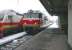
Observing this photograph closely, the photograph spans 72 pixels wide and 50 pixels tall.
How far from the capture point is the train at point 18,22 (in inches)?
806

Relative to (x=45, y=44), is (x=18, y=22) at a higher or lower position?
higher

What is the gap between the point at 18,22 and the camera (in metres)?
25.8

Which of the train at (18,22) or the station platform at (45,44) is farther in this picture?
the train at (18,22)

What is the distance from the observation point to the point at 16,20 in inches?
969

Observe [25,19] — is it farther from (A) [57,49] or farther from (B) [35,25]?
(A) [57,49]

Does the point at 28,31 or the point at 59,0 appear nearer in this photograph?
the point at 59,0

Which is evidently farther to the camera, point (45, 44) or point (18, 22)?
point (18, 22)

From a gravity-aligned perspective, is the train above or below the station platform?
above

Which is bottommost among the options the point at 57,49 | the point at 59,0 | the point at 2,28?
the point at 57,49

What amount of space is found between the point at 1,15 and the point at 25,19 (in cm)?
1265

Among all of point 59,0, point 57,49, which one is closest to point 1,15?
point 57,49

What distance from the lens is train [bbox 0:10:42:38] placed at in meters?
20.5

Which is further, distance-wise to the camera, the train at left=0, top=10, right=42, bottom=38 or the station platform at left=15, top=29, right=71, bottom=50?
the train at left=0, top=10, right=42, bottom=38

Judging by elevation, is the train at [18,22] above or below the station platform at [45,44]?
above
